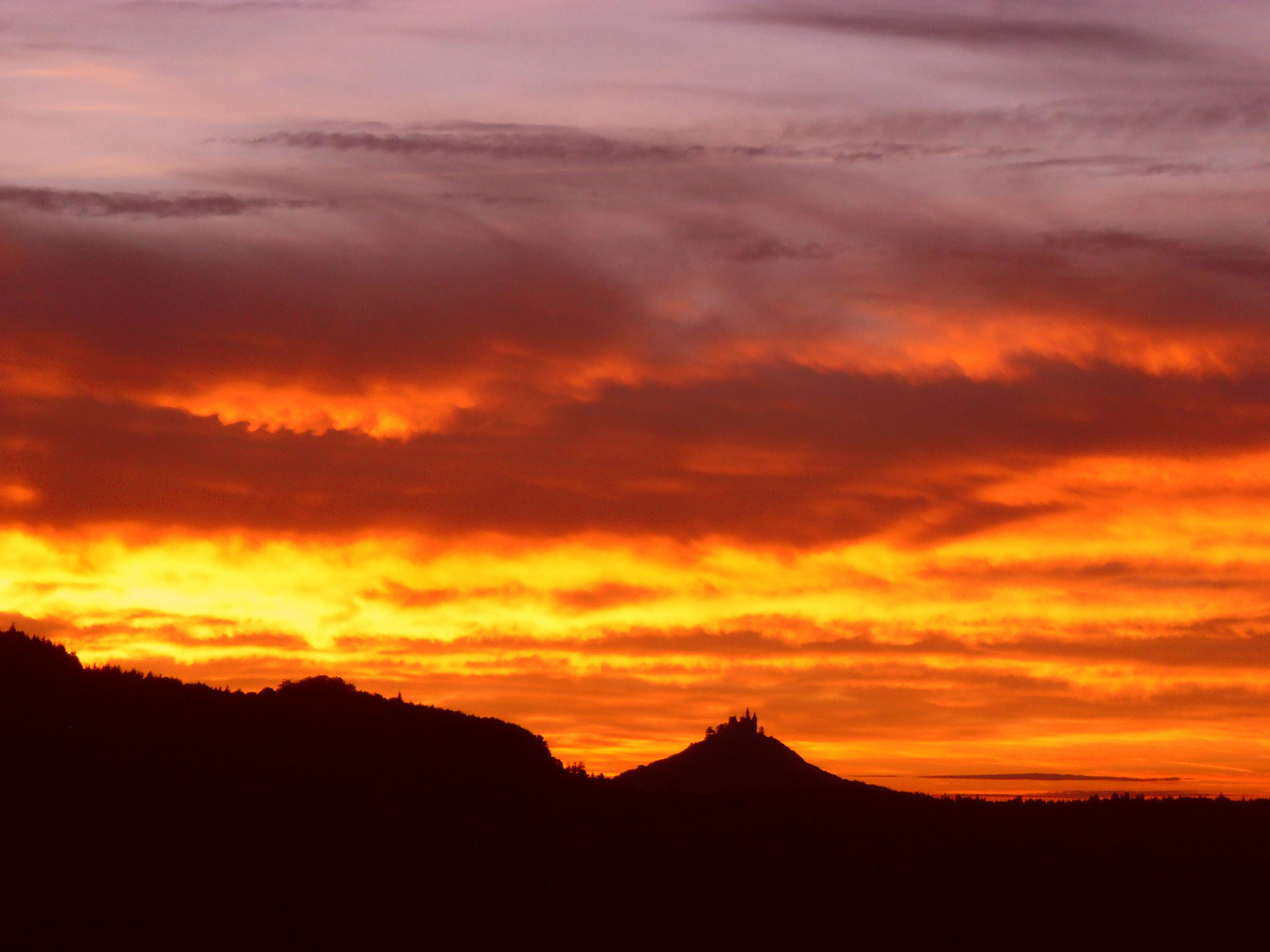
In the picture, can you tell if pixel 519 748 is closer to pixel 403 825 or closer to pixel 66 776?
pixel 403 825

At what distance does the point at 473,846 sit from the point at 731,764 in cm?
7489

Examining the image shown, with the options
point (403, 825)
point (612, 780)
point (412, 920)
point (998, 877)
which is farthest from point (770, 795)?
point (412, 920)

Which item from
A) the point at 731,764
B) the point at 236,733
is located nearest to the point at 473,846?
the point at 236,733

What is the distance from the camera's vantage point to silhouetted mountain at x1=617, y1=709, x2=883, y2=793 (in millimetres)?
111562

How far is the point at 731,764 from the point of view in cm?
11688

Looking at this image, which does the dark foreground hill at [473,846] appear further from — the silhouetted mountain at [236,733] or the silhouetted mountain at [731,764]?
the silhouetted mountain at [731,764]

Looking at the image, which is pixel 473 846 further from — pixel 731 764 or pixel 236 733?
pixel 731 764

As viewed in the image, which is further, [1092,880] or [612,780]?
[612,780]

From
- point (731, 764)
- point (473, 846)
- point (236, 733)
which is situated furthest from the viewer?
point (731, 764)

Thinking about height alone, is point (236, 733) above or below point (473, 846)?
above

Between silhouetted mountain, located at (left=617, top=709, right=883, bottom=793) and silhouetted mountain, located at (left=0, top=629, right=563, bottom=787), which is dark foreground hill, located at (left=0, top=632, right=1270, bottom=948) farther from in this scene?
silhouetted mountain, located at (left=617, top=709, right=883, bottom=793)

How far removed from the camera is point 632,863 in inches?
1756

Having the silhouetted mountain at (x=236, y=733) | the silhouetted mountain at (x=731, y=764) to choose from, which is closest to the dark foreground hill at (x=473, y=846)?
the silhouetted mountain at (x=236, y=733)

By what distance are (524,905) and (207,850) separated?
8.42 meters
